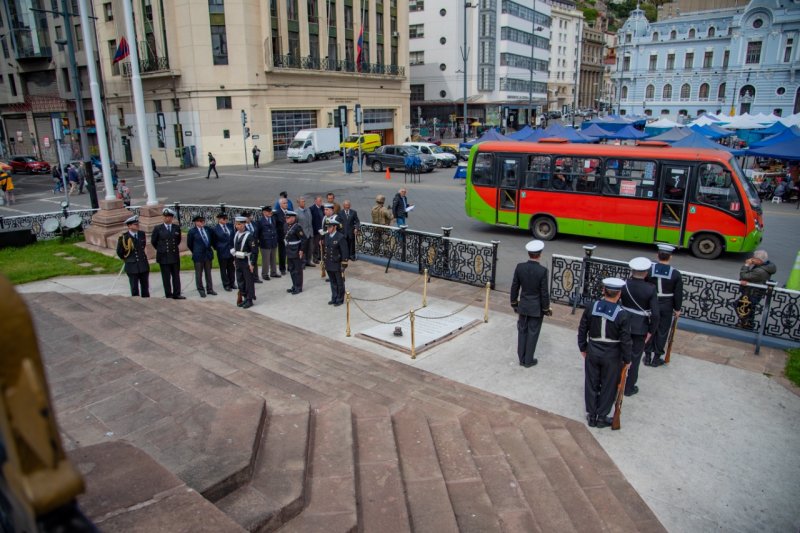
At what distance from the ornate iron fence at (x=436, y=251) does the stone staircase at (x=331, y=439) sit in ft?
16.1

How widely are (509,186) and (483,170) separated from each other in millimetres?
1028

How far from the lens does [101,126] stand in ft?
53.2

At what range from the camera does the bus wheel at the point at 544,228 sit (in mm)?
17438

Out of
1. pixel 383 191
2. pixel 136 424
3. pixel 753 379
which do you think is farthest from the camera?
pixel 383 191

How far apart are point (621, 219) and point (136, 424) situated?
14.5 meters

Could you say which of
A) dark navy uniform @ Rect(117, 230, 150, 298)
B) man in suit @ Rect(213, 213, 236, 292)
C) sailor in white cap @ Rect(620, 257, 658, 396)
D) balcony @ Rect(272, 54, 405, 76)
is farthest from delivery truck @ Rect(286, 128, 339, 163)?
sailor in white cap @ Rect(620, 257, 658, 396)

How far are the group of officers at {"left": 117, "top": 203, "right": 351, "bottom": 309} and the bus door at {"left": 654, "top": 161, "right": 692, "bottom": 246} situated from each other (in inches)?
370

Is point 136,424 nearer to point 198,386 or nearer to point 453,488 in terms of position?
point 198,386

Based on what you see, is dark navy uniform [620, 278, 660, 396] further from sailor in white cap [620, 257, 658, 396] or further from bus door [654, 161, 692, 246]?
bus door [654, 161, 692, 246]

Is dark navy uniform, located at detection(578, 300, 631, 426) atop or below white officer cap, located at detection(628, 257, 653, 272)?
below

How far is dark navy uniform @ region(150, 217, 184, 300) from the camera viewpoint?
36.6ft

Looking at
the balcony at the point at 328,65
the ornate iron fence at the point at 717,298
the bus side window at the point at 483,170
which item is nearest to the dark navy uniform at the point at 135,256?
the ornate iron fence at the point at 717,298

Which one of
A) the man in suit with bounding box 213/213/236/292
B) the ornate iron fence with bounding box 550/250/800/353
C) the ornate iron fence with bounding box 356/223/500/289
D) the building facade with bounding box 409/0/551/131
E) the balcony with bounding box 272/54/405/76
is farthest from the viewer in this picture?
the building facade with bounding box 409/0/551/131

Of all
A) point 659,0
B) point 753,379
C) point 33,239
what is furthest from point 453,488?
point 659,0
